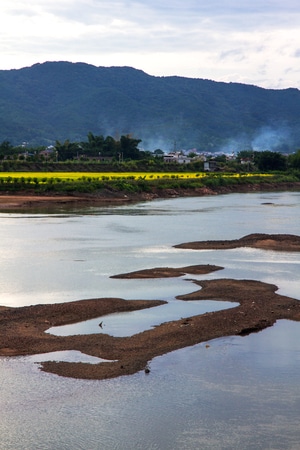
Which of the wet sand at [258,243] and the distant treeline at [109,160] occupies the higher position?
the distant treeline at [109,160]

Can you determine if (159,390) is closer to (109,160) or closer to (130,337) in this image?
(130,337)

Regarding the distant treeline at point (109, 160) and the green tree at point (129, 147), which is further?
the green tree at point (129, 147)

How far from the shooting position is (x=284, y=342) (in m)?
18.7

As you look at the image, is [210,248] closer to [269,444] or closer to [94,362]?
[94,362]

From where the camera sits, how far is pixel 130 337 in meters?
18.6

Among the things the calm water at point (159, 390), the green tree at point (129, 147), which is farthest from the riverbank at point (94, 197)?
the green tree at point (129, 147)

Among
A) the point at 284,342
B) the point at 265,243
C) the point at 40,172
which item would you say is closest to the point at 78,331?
the point at 284,342

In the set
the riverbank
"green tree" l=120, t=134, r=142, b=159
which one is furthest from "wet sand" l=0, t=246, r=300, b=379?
"green tree" l=120, t=134, r=142, b=159

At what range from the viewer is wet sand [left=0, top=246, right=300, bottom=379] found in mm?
16641

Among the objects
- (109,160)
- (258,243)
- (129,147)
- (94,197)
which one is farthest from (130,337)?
(129,147)

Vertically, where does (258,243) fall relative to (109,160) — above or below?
below

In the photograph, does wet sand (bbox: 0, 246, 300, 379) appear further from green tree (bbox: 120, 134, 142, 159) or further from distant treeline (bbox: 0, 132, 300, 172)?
green tree (bbox: 120, 134, 142, 159)

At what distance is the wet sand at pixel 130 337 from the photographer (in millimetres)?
16641

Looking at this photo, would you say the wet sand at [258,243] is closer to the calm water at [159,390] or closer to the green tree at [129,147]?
the calm water at [159,390]
